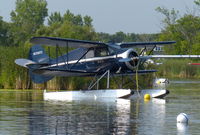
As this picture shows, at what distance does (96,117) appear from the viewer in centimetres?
1855

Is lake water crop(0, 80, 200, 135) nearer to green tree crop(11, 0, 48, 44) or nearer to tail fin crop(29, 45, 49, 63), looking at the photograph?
tail fin crop(29, 45, 49, 63)

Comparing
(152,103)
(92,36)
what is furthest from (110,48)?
(92,36)

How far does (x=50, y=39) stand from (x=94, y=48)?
95.0 inches

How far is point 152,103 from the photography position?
970 inches

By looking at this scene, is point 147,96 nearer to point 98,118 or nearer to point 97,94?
point 97,94

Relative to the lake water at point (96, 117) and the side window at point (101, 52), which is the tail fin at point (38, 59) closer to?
the side window at point (101, 52)

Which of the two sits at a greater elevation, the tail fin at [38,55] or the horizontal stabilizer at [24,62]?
the tail fin at [38,55]

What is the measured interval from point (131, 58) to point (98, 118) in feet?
32.8

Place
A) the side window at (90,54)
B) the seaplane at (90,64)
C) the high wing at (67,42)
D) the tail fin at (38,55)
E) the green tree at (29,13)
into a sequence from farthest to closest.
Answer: the green tree at (29,13)
the tail fin at (38,55)
the side window at (90,54)
the high wing at (67,42)
the seaplane at (90,64)

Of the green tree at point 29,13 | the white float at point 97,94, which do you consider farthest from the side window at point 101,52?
the green tree at point 29,13

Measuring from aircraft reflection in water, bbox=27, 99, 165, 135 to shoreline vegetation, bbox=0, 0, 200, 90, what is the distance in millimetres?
8742

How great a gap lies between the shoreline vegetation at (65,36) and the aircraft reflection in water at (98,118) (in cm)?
874

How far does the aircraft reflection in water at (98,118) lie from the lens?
15523 millimetres

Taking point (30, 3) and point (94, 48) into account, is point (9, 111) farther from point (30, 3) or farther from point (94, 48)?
point (30, 3)
